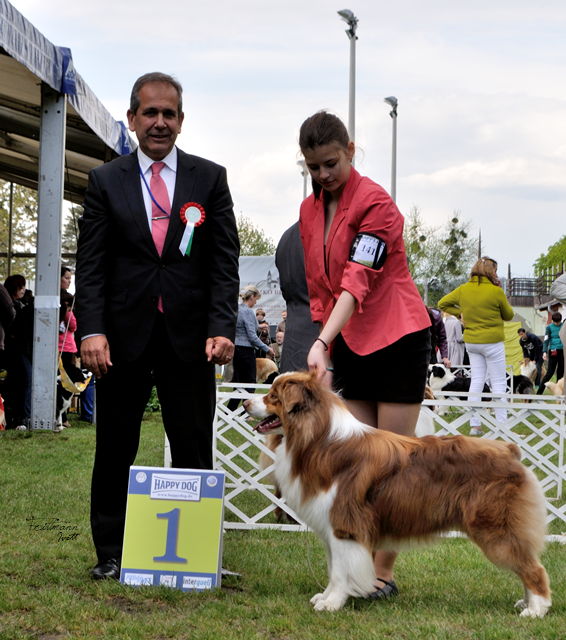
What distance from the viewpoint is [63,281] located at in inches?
371

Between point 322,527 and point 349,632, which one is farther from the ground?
point 322,527

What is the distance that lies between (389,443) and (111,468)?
1299 mm

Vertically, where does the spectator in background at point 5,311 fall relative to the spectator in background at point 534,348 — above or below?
above

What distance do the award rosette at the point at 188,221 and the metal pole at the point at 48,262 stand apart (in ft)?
18.0

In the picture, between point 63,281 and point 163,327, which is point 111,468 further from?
point 63,281

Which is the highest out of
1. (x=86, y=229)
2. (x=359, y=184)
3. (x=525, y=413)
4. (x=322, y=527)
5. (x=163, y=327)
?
(x=359, y=184)

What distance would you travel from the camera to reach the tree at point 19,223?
16.9 metres

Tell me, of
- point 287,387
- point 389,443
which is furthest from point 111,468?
point 389,443

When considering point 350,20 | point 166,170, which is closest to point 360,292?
point 166,170

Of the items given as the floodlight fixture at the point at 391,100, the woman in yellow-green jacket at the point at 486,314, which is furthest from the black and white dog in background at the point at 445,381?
the floodlight fixture at the point at 391,100

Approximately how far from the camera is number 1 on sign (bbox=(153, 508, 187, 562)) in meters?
3.14

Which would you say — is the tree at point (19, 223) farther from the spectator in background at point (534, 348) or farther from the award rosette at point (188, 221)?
the award rosette at point (188, 221)

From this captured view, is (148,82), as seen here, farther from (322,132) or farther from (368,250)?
(368,250)

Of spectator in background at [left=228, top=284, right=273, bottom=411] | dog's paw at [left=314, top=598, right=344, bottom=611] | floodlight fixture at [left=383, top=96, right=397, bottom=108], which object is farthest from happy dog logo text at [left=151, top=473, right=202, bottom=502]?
floodlight fixture at [left=383, top=96, right=397, bottom=108]
